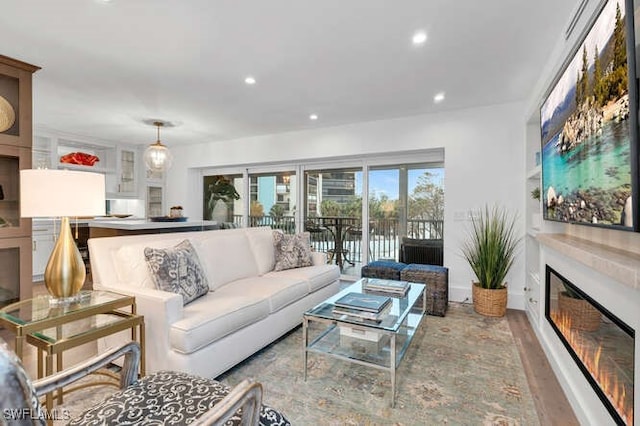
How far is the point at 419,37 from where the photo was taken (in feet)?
7.58

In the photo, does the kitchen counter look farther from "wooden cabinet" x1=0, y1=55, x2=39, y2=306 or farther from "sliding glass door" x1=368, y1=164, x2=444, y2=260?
"sliding glass door" x1=368, y1=164, x2=444, y2=260

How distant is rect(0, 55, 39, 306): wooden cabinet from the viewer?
2.81 metres

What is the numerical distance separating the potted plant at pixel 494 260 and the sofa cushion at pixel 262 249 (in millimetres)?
2268

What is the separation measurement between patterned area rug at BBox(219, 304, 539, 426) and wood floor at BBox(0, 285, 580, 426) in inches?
2.4

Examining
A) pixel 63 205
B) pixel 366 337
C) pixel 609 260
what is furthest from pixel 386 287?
pixel 63 205

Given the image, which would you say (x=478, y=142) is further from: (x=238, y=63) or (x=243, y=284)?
(x=243, y=284)

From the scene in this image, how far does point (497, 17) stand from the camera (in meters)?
2.08

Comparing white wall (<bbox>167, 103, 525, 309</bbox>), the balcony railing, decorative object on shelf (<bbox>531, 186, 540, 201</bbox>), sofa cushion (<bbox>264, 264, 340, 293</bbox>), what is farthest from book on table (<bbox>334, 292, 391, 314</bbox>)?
the balcony railing

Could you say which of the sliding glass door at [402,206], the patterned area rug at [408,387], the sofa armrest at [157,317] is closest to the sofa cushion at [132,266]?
the sofa armrest at [157,317]

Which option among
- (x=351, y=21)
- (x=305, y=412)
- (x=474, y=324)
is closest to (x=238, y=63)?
(x=351, y=21)

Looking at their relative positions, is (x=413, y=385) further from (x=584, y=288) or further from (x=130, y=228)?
(x=130, y=228)

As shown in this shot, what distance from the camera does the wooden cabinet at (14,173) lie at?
2.81 metres

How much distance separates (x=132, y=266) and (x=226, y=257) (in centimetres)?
83

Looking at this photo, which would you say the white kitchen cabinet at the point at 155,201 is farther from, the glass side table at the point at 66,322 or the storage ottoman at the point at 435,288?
the storage ottoman at the point at 435,288
